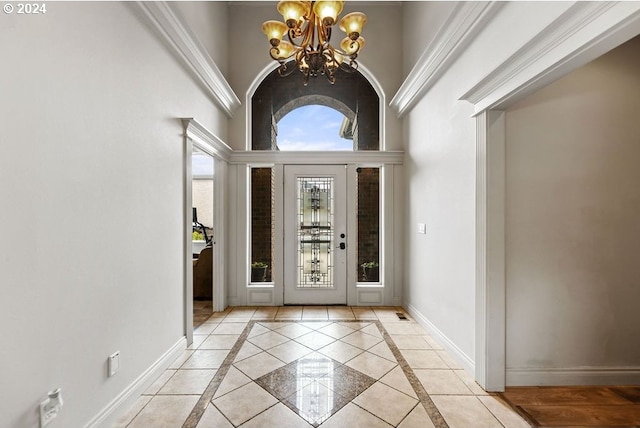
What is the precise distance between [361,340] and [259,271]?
1978 mm

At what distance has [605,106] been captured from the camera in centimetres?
214

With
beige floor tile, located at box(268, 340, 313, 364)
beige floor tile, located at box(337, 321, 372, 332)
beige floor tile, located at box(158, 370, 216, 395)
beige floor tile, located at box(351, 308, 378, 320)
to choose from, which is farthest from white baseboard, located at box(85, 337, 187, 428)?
beige floor tile, located at box(351, 308, 378, 320)

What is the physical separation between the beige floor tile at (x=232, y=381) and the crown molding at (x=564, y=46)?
9.31ft

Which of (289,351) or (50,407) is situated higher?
(50,407)

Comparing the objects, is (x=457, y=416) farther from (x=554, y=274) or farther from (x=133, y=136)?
(x=133, y=136)

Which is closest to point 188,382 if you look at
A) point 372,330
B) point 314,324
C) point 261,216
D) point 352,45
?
point 314,324

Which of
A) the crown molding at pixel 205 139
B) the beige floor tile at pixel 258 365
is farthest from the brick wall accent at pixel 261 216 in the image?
the beige floor tile at pixel 258 365

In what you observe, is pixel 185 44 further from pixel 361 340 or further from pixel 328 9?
pixel 361 340

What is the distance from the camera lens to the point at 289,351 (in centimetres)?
272

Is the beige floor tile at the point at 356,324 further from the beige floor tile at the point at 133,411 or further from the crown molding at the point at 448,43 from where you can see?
the crown molding at the point at 448,43

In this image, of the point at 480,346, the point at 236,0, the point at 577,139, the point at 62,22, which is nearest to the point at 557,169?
the point at 577,139

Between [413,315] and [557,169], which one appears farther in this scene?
[413,315]

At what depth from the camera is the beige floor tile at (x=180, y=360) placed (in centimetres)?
245

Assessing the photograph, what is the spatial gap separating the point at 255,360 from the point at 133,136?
2.12 metres
